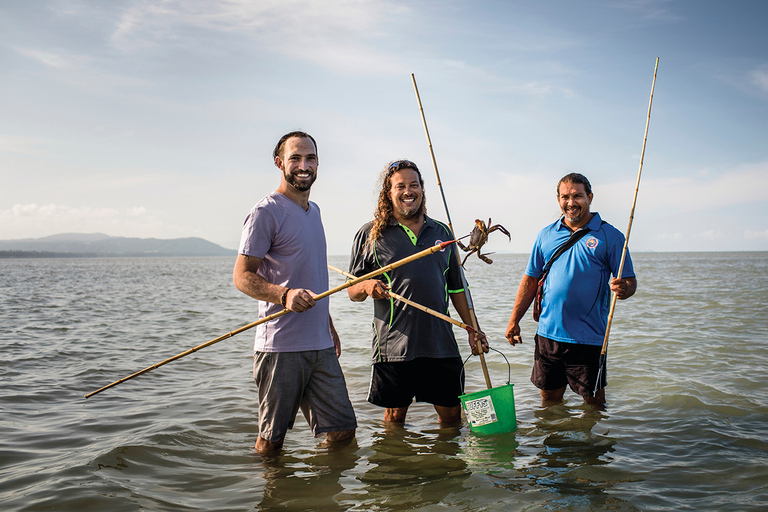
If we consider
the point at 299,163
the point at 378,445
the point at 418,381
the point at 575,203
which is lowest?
the point at 378,445

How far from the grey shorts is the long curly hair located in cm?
110

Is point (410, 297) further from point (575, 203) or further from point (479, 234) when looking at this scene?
point (575, 203)

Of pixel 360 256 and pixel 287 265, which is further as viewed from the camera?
pixel 360 256

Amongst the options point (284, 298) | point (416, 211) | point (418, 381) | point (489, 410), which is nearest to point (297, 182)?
point (284, 298)

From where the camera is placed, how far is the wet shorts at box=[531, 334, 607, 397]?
14.8 feet

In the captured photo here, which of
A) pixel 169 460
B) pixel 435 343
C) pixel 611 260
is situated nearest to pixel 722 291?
pixel 611 260

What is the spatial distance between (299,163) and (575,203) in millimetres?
2581

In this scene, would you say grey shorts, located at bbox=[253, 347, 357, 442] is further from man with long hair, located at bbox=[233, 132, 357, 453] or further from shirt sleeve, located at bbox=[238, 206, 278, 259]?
shirt sleeve, located at bbox=[238, 206, 278, 259]

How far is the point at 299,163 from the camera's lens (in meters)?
3.53

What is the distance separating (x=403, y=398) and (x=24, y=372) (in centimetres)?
622

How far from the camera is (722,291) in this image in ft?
66.4

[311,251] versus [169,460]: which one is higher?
[311,251]

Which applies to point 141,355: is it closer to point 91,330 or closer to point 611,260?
point 91,330

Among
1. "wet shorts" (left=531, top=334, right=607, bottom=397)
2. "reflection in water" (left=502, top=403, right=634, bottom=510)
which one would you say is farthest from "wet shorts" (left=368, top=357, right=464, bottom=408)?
"wet shorts" (left=531, top=334, right=607, bottom=397)
